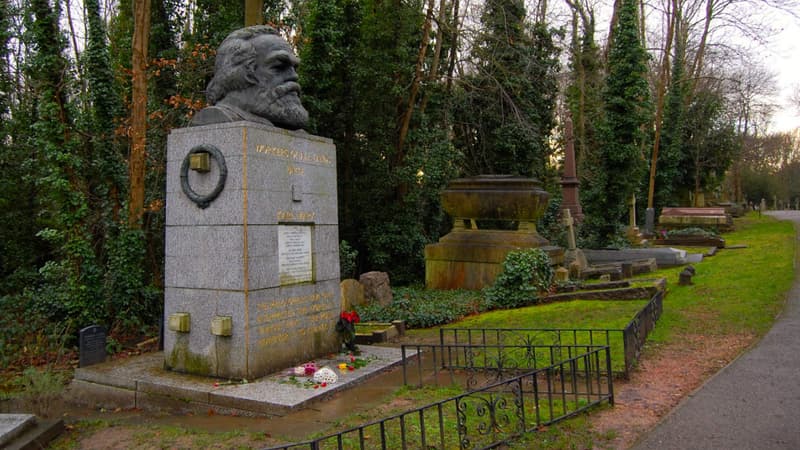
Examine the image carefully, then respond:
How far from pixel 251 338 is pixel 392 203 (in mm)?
10919

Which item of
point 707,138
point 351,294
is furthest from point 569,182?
point 707,138

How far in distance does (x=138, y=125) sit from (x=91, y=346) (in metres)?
4.95

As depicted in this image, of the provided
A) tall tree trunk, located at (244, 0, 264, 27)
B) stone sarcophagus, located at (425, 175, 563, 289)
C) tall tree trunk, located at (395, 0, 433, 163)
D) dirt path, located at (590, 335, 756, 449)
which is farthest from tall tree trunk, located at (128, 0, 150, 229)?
dirt path, located at (590, 335, 756, 449)

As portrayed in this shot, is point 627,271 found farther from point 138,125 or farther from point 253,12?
point 138,125

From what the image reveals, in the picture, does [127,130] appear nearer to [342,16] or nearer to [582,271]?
[342,16]

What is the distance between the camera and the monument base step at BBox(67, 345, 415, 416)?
19.0 feet

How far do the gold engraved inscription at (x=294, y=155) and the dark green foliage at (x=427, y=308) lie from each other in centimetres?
388

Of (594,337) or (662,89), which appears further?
(662,89)

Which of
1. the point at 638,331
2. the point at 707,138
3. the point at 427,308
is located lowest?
the point at 427,308

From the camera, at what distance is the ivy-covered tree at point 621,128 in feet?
69.8

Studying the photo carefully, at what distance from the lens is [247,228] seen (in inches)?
257

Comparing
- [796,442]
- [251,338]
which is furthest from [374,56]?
[796,442]

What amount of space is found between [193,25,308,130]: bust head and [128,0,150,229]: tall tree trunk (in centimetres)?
435

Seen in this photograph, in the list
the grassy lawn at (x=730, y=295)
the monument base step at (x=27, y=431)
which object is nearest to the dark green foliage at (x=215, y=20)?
the monument base step at (x=27, y=431)
